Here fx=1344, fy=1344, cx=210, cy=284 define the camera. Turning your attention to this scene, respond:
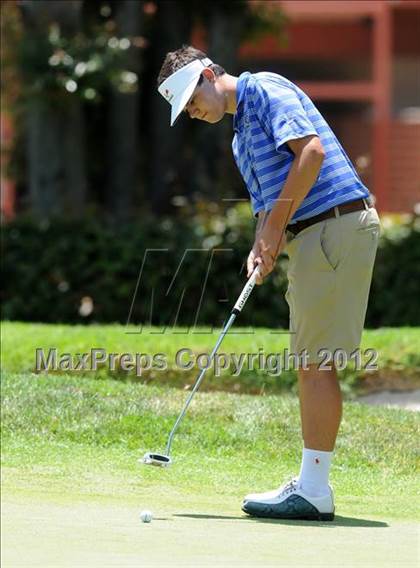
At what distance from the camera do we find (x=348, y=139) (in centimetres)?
2139

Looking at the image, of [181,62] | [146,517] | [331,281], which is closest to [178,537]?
[146,517]

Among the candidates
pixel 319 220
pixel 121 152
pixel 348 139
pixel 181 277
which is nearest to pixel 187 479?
Answer: pixel 319 220

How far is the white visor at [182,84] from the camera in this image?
5.55 m

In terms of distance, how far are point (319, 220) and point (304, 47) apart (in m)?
16.4

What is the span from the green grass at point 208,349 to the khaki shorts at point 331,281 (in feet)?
12.1

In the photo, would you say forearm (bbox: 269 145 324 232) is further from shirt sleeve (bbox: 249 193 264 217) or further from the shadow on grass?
the shadow on grass

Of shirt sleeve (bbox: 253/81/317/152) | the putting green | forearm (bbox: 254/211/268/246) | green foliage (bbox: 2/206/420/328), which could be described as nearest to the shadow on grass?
the putting green

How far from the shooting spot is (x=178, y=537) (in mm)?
4551

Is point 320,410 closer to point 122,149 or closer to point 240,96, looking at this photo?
point 240,96

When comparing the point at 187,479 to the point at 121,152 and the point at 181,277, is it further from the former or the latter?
the point at 121,152

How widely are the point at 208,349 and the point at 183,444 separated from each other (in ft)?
10.0

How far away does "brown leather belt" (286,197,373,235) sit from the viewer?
5.52m

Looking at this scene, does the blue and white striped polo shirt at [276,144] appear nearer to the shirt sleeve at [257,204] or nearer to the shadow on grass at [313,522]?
the shirt sleeve at [257,204]

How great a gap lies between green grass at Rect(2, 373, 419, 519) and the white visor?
5.32ft
